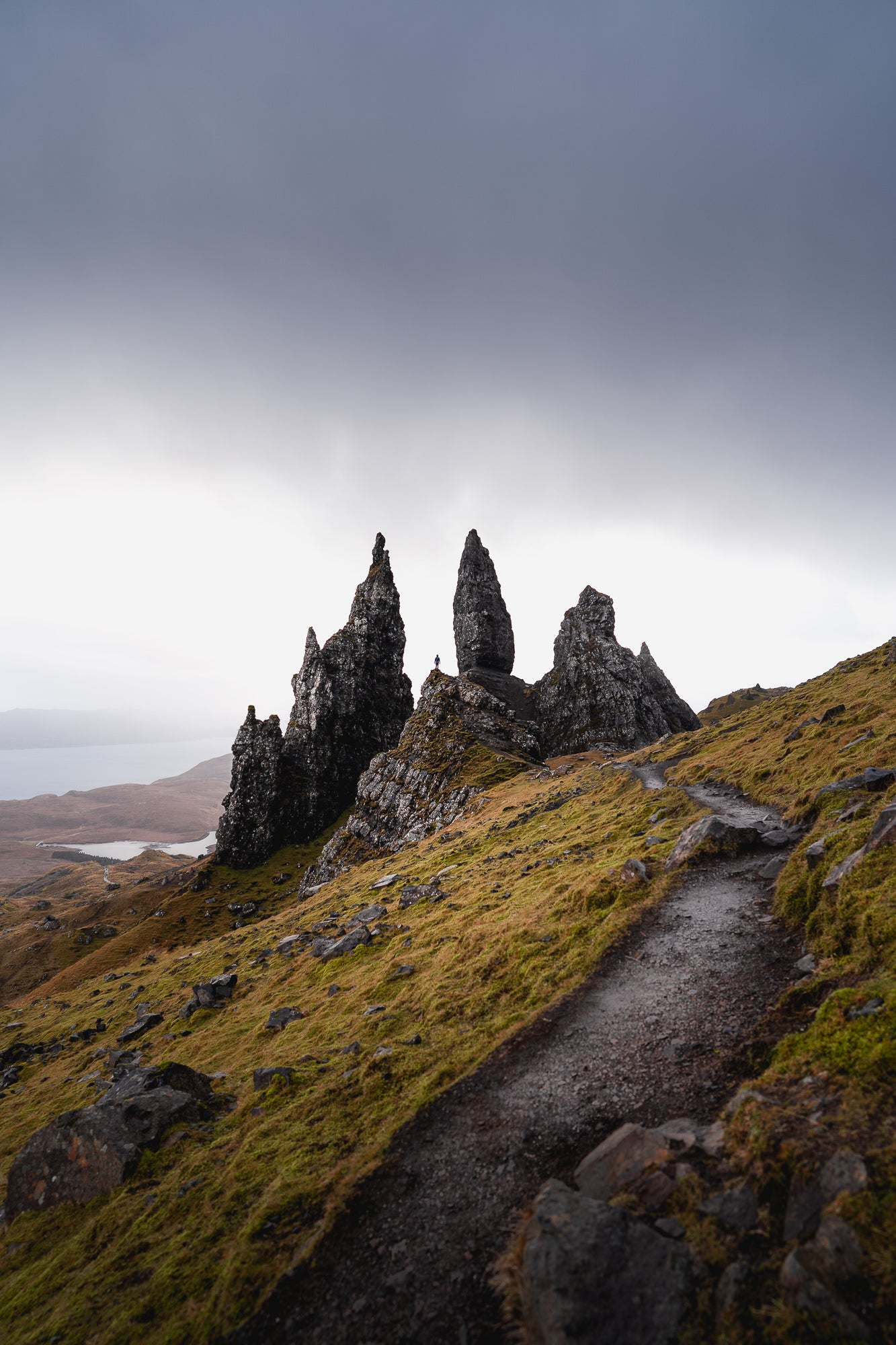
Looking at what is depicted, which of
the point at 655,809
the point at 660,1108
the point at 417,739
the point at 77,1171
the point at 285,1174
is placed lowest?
the point at 77,1171

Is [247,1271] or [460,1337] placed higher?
[460,1337]

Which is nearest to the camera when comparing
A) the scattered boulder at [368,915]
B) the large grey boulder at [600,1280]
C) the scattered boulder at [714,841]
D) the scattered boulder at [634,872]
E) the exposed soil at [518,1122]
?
the large grey boulder at [600,1280]

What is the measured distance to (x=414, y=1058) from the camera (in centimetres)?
1407

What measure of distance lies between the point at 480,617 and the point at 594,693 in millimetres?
36413

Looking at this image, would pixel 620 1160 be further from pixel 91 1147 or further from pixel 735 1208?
pixel 91 1147

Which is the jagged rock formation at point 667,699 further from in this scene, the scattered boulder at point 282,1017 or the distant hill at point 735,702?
the scattered boulder at point 282,1017

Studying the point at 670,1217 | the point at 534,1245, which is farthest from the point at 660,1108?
the point at 534,1245

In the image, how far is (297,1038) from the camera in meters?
18.6

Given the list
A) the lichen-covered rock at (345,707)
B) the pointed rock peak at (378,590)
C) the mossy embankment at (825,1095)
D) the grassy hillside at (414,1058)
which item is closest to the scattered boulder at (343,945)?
the grassy hillside at (414,1058)

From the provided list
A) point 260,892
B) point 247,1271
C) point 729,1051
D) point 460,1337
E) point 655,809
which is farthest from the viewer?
point 260,892

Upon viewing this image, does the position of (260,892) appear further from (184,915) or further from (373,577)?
(373,577)

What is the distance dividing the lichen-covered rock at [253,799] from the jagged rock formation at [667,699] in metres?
89.0

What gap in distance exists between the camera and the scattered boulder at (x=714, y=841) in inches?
806

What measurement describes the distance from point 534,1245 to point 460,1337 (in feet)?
4.79
